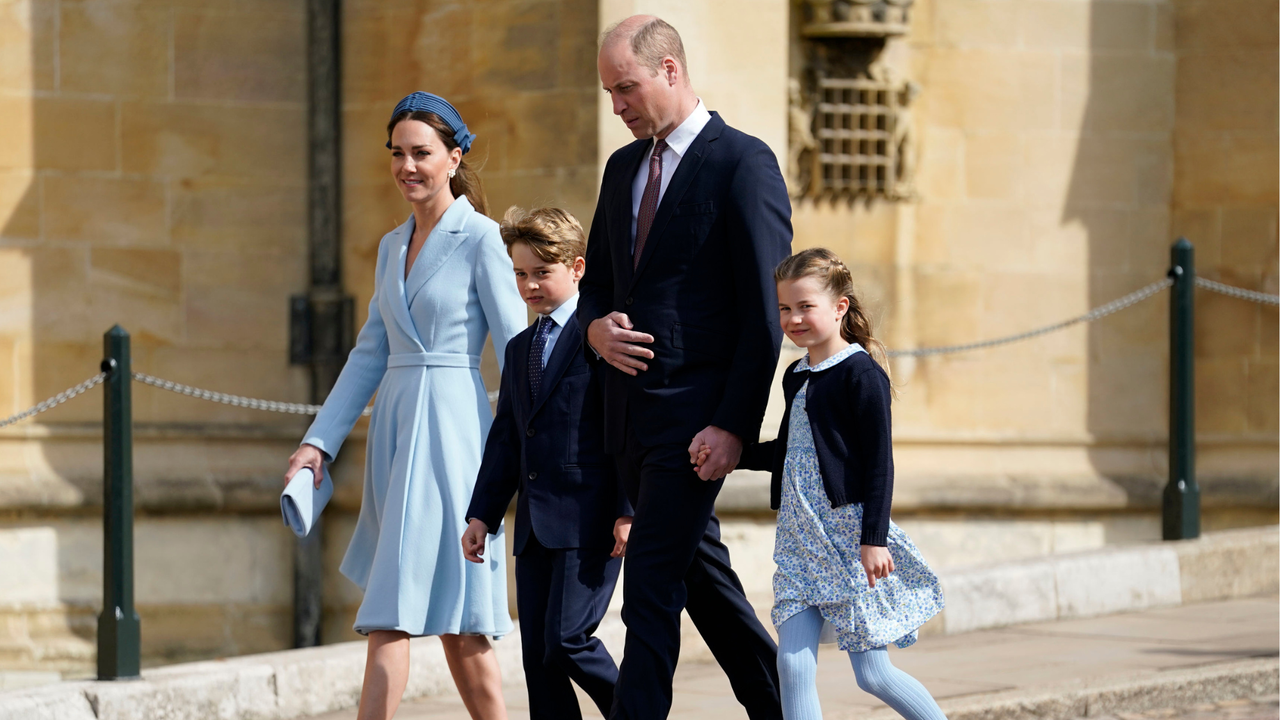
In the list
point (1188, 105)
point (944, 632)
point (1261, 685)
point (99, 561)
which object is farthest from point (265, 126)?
point (1261, 685)

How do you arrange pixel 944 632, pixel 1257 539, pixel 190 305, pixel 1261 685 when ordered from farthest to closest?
pixel 190 305 → pixel 1257 539 → pixel 944 632 → pixel 1261 685

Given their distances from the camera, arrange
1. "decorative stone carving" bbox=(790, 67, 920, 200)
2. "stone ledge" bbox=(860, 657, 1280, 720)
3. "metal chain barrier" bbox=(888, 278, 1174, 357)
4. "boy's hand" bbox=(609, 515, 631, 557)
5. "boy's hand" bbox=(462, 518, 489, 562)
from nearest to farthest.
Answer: "boy's hand" bbox=(609, 515, 631, 557) → "boy's hand" bbox=(462, 518, 489, 562) → "stone ledge" bbox=(860, 657, 1280, 720) → "metal chain barrier" bbox=(888, 278, 1174, 357) → "decorative stone carving" bbox=(790, 67, 920, 200)

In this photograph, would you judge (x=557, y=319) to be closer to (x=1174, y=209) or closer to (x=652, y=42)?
(x=652, y=42)

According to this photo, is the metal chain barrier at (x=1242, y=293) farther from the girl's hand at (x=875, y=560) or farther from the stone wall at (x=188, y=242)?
the girl's hand at (x=875, y=560)

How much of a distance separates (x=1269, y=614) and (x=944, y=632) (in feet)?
4.43

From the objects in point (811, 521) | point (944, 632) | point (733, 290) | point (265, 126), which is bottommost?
point (944, 632)

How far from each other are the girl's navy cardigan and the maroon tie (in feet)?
1.39

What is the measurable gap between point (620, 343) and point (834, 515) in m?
0.59

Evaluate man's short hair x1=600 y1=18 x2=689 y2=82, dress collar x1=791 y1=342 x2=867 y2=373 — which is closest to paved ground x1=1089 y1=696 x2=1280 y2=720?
dress collar x1=791 y1=342 x2=867 y2=373

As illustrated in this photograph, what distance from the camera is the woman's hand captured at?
4160 mm

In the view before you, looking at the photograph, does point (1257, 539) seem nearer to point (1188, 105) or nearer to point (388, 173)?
point (1188, 105)

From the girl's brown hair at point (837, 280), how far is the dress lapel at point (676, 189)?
0.81 feet

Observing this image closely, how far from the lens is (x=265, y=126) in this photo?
319 inches

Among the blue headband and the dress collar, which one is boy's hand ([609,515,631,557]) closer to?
the dress collar
